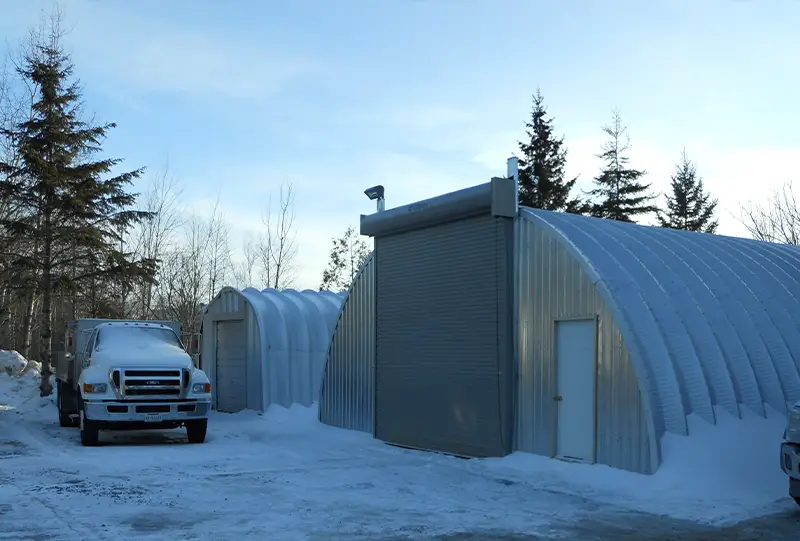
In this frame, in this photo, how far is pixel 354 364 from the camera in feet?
62.0

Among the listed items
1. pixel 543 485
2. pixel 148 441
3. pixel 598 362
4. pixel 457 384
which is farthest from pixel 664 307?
pixel 148 441

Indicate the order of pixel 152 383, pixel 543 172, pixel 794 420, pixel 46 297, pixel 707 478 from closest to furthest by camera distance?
1. pixel 794 420
2. pixel 707 478
3. pixel 152 383
4. pixel 46 297
5. pixel 543 172

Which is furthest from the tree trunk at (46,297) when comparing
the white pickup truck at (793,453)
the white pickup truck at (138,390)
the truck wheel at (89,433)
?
the white pickup truck at (793,453)

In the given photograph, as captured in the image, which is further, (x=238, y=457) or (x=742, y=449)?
(x=238, y=457)

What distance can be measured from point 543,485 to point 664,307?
3269 millimetres

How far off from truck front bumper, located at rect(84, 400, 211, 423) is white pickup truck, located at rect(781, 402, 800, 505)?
10882 mm

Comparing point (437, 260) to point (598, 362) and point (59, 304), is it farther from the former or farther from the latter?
point (59, 304)

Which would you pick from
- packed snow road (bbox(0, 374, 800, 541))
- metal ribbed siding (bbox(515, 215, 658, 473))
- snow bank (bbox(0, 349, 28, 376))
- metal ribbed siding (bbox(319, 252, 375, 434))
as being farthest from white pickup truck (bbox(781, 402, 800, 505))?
snow bank (bbox(0, 349, 28, 376))

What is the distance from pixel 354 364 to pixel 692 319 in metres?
8.31

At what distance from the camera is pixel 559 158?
5141cm

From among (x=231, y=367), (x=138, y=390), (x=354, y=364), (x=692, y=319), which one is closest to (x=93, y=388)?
(x=138, y=390)

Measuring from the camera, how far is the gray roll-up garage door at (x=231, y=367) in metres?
24.3

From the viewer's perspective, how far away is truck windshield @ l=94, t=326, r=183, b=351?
1792cm

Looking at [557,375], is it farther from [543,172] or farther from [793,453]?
[543,172]
